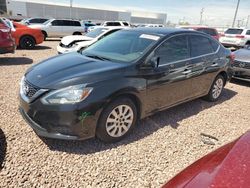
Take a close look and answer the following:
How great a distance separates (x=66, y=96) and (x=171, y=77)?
72.4 inches

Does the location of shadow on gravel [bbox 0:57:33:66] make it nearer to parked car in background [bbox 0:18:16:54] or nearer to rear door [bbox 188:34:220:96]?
parked car in background [bbox 0:18:16:54]

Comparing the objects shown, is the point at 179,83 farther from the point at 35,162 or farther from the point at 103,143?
the point at 35,162

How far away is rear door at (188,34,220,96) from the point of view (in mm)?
4566

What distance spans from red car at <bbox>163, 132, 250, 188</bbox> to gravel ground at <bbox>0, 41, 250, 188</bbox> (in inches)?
46.5

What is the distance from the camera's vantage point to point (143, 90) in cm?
356

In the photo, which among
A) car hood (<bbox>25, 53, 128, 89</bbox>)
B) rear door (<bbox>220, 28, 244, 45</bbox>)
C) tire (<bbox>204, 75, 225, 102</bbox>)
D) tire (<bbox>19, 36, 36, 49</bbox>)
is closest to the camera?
car hood (<bbox>25, 53, 128, 89</bbox>)

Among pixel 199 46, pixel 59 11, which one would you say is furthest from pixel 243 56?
pixel 59 11

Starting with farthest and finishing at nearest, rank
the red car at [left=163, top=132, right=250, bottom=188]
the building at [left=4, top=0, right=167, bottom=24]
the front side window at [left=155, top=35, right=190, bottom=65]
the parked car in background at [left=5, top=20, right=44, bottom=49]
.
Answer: the building at [left=4, top=0, right=167, bottom=24] → the parked car in background at [left=5, top=20, right=44, bottom=49] → the front side window at [left=155, top=35, right=190, bottom=65] → the red car at [left=163, top=132, right=250, bottom=188]

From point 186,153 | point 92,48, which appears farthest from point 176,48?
point 186,153

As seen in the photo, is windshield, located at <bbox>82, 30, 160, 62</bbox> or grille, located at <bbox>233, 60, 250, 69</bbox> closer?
windshield, located at <bbox>82, 30, 160, 62</bbox>

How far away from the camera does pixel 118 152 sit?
3289 mm

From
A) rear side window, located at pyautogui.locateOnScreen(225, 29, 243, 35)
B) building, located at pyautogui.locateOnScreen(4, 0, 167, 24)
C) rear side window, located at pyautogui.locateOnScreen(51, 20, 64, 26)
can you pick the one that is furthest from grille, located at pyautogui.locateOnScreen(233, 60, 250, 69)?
building, located at pyautogui.locateOnScreen(4, 0, 167, 24)

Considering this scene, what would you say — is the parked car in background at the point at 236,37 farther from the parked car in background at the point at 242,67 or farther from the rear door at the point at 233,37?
the parked car in background at the point at 242,67

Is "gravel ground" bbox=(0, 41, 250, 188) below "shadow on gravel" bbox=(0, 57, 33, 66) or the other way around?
the other way around
